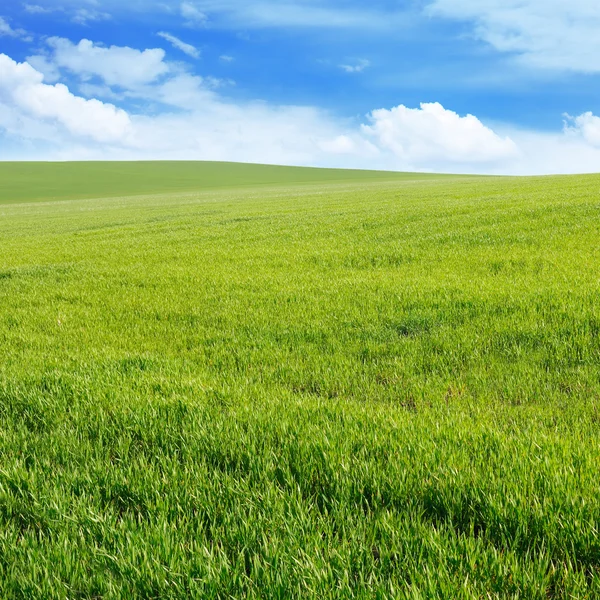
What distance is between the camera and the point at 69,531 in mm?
3143

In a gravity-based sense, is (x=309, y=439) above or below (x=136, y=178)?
below

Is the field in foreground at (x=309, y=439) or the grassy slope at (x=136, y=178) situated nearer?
the field in foreground at (x=309, y=439)

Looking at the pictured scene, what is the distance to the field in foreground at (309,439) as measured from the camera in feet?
9.02

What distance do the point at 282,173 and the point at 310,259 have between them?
127 m

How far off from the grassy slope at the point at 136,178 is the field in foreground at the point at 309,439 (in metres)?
88.6

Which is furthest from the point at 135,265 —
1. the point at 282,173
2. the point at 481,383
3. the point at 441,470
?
the point at 282,173

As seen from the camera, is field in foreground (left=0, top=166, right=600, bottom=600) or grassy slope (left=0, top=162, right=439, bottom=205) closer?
field in foreground (left=0, top=166, right=600, bottom=600)

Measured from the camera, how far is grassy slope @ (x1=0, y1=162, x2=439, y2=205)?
96.4 metres

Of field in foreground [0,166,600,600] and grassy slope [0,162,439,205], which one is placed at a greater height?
grassy slope [0,162,439,205]

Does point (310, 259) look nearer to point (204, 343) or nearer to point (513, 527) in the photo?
point (204, 343)

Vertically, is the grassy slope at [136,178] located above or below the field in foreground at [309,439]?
above

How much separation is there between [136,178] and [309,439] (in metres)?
123

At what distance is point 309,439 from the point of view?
4.13 meters

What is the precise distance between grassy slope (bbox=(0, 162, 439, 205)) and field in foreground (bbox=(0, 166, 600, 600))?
88.6m
